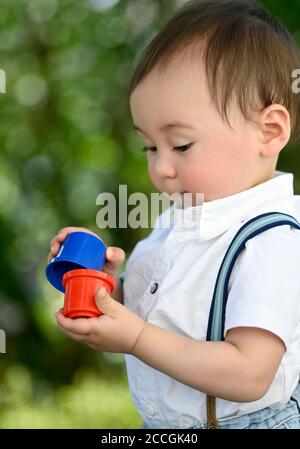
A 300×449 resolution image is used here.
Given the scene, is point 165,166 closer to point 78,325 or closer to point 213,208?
point 213,208

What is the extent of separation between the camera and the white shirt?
3.91ft

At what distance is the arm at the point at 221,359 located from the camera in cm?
117

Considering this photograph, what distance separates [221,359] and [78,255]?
0.28m

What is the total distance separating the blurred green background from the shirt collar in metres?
1.43

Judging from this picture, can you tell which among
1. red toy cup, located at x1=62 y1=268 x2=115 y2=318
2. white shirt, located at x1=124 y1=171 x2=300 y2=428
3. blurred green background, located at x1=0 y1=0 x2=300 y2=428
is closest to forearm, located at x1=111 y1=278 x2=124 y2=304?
white shirt, located at x1=124 y1=171 x2=300 y2=428

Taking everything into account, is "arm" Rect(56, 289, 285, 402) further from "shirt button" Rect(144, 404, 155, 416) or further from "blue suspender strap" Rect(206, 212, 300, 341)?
"shirt button" Rect(144, 404, 155, 416)

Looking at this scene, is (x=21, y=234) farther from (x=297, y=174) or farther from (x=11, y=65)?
(x=297, y=174)

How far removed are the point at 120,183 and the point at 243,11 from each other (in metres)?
1.42

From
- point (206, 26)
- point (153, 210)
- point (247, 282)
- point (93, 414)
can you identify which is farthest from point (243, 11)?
point (93, 414)

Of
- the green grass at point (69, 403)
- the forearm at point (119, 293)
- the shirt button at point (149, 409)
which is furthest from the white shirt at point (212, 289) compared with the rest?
the green grass at point (69, 403)

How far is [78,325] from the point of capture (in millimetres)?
1142

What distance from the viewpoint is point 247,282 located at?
119 centimetres

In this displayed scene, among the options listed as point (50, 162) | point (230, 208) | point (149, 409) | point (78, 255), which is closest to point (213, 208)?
point (230, 208)

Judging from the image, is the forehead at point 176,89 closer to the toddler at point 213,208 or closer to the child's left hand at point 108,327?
the toddler at point 213,208
